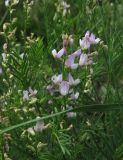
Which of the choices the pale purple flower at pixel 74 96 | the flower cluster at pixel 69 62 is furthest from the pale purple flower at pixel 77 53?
the pale purple flower at pixel 74 96

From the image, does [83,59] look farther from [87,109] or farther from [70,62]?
[87,109]

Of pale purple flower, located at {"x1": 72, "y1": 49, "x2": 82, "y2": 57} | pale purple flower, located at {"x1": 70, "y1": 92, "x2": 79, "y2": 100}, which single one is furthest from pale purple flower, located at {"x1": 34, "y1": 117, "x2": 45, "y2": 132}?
pale purple flower, located at {"x1": 72, "y1": 49, "x2": 82, "y2": 57}

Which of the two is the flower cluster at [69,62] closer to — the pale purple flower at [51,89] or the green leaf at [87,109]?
the pale purple flower at [51,89]

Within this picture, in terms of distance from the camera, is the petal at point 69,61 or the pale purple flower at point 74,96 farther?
the pale purple flower at point 74,96

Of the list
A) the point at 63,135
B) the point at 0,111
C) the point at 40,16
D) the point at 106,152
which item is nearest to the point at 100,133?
the point at 106,152

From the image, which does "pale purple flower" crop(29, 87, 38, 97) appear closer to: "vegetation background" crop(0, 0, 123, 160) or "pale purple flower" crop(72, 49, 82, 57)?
"vegetation background" crop(0, 0, 123, 160)

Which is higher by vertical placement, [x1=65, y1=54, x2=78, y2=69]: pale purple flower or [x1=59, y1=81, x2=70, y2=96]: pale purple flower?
[x1=65, y1=54, x2=78, y2=69]: pale purple flower

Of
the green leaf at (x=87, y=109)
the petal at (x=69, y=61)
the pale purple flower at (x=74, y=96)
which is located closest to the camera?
the green leaf at (x=87, y=109)

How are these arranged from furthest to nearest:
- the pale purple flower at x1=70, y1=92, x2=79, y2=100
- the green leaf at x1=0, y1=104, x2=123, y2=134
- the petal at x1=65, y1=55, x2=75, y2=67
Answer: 1. the pale purple flower at x1=70, y1=92, x2=79, y2=100
2. the petal at x1=65, y1=55, x2=75, y2=67
3. the green leaf at x1=0, y1=104, x2=123, y2=134

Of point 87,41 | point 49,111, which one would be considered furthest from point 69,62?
point 49,111
